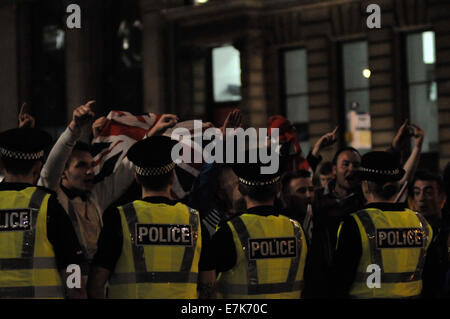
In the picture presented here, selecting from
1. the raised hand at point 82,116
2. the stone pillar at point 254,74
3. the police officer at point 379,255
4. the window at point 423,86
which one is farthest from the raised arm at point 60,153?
the stone pillar at point 254,74

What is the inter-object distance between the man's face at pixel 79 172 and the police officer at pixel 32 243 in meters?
1.59

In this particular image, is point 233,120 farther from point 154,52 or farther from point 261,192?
point 154,52

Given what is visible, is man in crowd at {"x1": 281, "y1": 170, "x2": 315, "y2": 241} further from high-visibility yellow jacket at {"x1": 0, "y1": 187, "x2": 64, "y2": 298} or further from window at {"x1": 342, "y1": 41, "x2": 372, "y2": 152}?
window at {"x1": 342, "y1": 41, "x2": 372, "y2": 152}

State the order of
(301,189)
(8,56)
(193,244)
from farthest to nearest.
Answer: (8,56)
(301,189)
(193,244)

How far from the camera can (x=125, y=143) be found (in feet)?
24.6

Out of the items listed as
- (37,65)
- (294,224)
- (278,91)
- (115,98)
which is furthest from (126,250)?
(37,65)

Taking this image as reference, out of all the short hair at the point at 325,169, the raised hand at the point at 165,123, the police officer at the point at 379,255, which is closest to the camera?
the police officer at the point at 379,255

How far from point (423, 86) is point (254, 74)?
4.16 m

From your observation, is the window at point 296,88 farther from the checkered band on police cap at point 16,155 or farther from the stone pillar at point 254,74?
the checkered band on police cap at point 16,155

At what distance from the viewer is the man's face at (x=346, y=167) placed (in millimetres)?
7980

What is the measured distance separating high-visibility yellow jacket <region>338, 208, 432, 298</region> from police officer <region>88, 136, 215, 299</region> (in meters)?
1.17

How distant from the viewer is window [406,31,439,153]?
58.2 feet

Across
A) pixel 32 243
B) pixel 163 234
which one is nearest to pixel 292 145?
pixel 163 234
